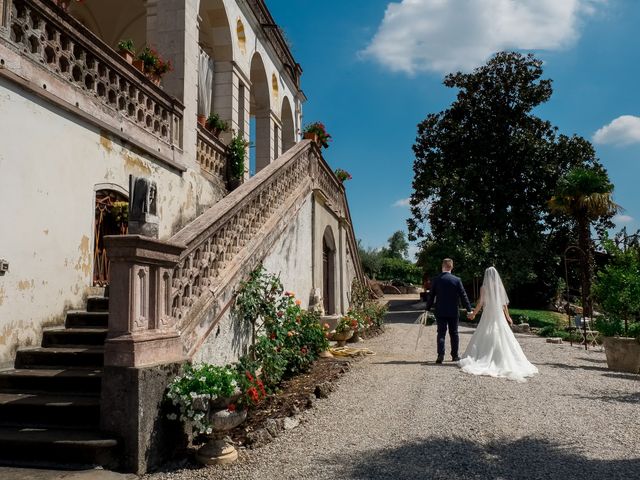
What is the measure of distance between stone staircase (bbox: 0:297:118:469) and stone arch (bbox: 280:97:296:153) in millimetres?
15243

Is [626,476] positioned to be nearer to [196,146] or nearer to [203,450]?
[203,450]

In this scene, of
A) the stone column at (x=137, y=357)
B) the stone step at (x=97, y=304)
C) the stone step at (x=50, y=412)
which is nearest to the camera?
the stone column at (x=137, y=357)

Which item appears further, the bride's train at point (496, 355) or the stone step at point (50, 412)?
the bride's train at point (496, 355)

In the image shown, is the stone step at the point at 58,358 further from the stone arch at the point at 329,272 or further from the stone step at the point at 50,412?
the stone arch at the point at 329,272

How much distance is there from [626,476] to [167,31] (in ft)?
31.7

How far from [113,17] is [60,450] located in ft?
42.6

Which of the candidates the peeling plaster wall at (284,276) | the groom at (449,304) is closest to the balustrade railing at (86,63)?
the peeling plaster wall at (284,276)

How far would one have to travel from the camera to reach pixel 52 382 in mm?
5012

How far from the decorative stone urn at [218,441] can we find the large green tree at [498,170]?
73.9 ft

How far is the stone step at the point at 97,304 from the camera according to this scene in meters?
6.34

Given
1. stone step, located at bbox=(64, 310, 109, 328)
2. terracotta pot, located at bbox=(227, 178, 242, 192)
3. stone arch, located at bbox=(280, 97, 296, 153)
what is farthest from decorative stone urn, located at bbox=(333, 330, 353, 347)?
stone arch, located at bbox=(280, 97, 296, 153)

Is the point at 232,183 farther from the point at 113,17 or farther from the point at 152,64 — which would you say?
the point at 113,17

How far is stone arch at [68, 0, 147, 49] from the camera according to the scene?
44.0ft

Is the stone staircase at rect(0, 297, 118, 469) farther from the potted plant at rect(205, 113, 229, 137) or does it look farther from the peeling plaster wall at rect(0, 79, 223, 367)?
the potted plant at rect(205, 113, 229, 137)
